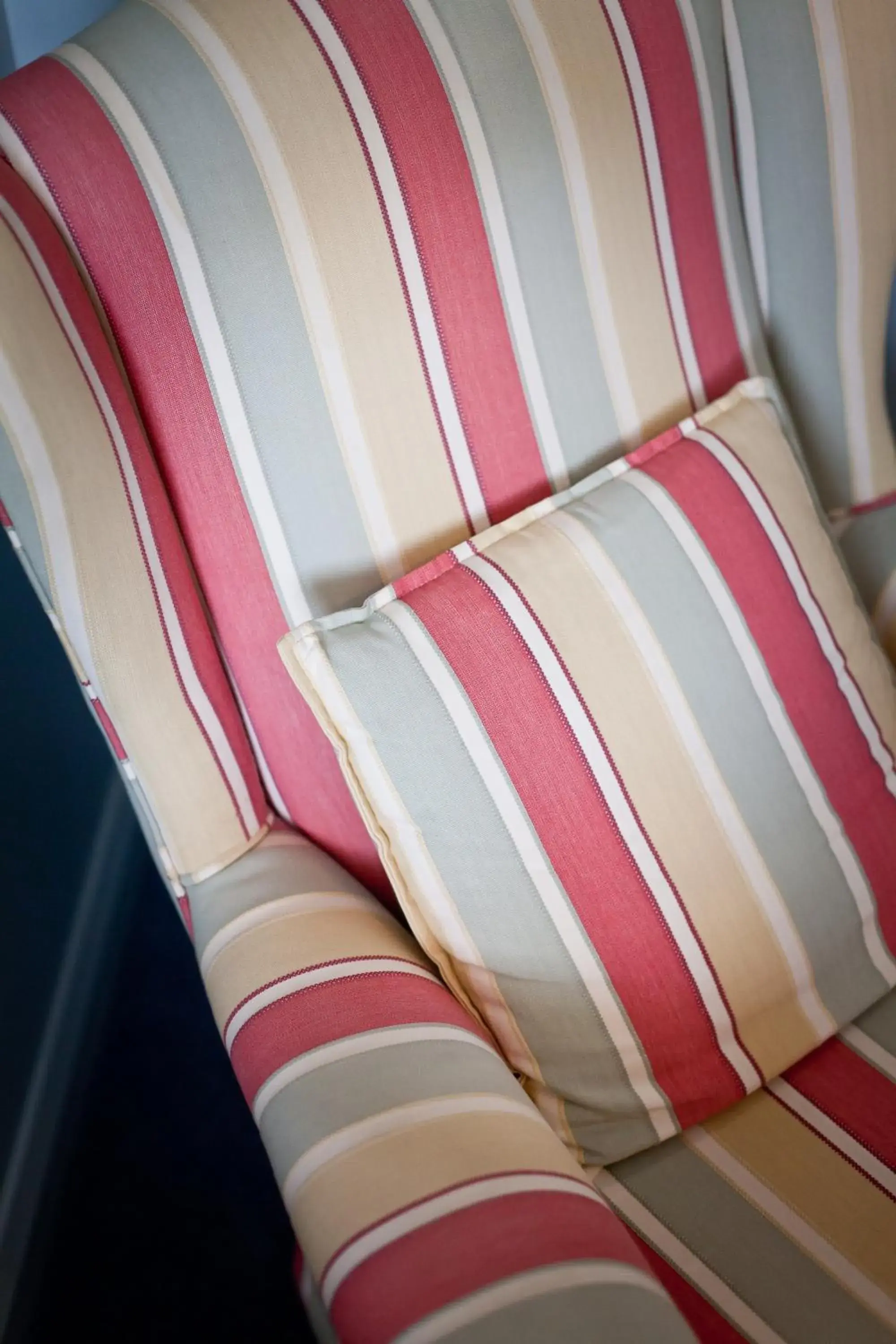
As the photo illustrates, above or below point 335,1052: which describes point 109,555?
above

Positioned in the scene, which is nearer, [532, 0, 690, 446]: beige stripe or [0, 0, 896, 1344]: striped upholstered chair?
[0, 0, 896, 1344]: striped upholstered chair

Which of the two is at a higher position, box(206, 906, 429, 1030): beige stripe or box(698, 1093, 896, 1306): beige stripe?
box(206, 906, 429, 1030): beige stripe

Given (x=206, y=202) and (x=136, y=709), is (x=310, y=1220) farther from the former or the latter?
(x=206, y=202)

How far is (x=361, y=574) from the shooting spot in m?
0.68

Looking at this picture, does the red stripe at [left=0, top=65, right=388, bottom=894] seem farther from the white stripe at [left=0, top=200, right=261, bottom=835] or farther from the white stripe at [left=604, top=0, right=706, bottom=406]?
the white stripe at [left=604, top=0, right=706, bottom=406]

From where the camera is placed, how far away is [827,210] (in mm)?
807

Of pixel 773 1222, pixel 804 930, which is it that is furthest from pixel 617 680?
pixel 773 1222

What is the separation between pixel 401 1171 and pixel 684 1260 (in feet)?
0.66

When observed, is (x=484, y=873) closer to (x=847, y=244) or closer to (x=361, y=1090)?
(x=361, y=1090)

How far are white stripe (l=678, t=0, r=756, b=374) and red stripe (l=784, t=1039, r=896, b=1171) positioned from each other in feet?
1.62

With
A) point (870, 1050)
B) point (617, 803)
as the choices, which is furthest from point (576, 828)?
point (870, 1050)

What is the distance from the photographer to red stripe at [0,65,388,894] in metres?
0.60

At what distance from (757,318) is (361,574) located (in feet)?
1.29

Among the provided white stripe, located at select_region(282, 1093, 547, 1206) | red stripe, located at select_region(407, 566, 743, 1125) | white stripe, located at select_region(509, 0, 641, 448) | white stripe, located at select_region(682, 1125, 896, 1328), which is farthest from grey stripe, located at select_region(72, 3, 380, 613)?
white stripe, located at select_region(682, 1125, 896, 1328)
